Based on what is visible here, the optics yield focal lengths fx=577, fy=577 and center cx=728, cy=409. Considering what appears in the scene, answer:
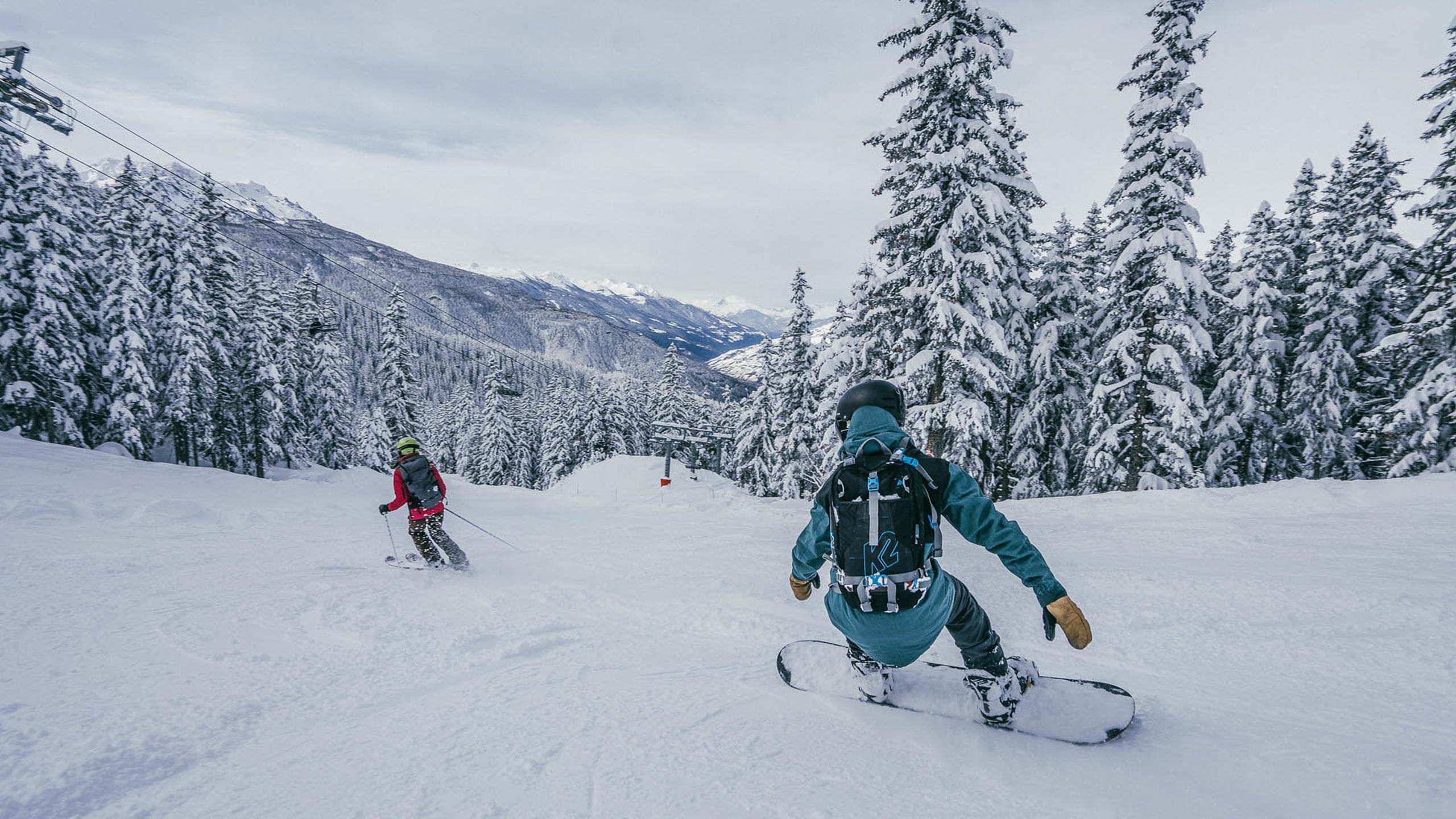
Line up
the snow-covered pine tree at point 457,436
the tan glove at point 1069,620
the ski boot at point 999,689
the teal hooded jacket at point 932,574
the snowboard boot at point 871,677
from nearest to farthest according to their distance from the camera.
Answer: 1. the tan glove at point 1069,620
2. the teal hooded jacket at point 932,574
3. the ski boot at point 999,689
4. the snowboard boot at point 871,677
5. the snow-covered pine tree at point 457,436

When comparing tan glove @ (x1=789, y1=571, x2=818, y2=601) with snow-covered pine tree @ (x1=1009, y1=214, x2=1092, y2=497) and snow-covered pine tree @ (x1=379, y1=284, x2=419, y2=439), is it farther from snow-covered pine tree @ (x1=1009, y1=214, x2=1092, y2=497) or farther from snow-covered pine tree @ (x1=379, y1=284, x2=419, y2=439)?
snow-covered pine tree @ (x1=379, y1=284, x2=419, y2=439)

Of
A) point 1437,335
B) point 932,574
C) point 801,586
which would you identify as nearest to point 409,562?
point 801,586

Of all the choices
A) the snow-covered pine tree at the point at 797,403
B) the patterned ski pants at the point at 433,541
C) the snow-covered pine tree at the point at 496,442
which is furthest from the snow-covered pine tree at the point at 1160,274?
the snow-covered pine tree at the point at 496,442

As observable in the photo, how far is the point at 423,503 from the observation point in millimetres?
8336

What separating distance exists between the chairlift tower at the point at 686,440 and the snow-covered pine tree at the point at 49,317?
24928 mm

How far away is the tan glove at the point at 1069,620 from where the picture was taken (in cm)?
295

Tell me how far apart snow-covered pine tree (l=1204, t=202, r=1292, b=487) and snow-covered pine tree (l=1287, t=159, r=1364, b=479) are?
852 mm

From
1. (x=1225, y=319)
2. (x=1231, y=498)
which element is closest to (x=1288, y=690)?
(x=1231, y=498)

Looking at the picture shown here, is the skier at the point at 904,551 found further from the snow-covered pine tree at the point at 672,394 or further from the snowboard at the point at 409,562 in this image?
the snow-covered pine tree at the point at 672,394

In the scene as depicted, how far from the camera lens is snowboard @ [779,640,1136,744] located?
328cm

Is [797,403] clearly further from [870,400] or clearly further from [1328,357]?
[870,400]

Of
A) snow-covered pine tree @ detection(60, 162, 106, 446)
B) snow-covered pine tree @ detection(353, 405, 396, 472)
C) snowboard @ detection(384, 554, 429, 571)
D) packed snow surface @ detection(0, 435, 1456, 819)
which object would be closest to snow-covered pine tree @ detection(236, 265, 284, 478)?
snow-covered pine tree @ detection(60, 162, 106, 446)

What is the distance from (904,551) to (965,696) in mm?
1252

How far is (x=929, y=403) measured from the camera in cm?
1591
